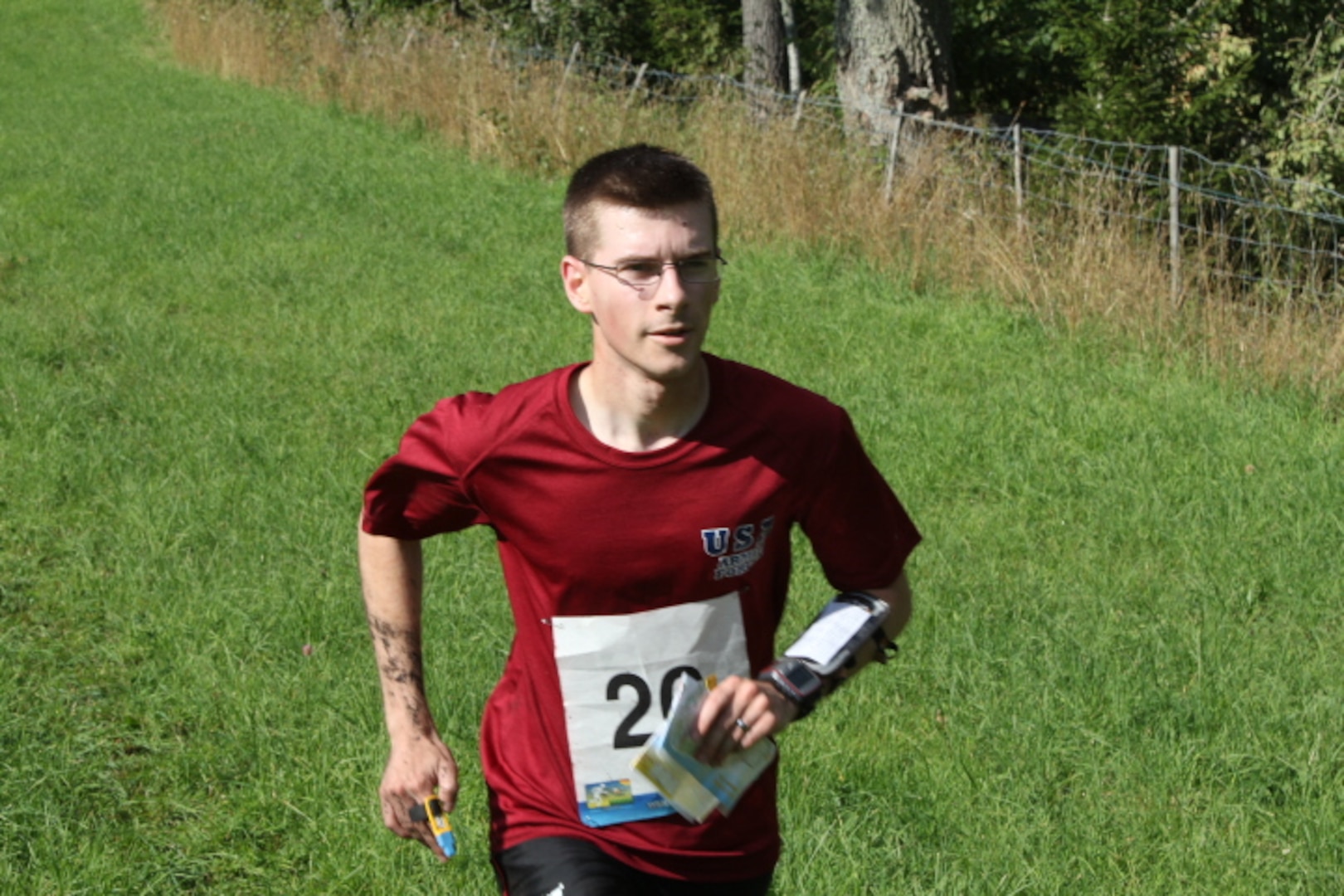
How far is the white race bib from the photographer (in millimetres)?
3002

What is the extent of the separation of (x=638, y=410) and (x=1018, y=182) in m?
8.84

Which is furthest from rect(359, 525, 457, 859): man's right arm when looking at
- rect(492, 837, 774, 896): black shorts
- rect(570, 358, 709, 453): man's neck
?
rect(570, 358, 709, 453): man's neck

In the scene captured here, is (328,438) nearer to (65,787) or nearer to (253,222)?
(65,787)

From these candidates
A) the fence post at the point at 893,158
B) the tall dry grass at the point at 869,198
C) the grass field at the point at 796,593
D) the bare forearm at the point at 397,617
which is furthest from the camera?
the fence post at the point at 893,158

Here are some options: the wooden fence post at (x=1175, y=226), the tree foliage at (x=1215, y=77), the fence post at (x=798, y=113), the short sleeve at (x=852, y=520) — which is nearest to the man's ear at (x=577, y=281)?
the short sleeve at (x=852, y=520)

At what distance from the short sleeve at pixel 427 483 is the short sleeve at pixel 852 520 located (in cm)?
64

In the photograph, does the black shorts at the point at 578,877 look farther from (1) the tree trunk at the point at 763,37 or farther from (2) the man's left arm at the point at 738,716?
(1) the tree trunk at the point at 763,37

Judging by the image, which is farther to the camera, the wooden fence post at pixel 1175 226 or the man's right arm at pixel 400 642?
the wooden fence post at pixel 1175 226

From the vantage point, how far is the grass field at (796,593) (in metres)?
4.62

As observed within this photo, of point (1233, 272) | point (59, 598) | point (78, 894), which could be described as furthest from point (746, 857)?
point (1233, 272)

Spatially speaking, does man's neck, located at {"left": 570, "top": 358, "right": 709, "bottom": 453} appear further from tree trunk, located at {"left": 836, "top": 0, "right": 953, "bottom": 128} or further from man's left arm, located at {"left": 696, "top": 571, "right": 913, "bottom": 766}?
tree trunk, located at {"left": 836, "top": 0, "right": 953, "bottom": 128}

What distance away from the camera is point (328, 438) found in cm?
849

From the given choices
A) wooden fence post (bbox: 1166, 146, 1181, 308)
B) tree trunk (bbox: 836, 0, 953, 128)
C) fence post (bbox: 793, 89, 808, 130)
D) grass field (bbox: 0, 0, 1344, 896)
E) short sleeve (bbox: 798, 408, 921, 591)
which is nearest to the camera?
short sleeve (bbox: 798, 408, 921, 591)

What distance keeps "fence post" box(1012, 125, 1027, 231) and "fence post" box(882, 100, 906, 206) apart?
966mm
